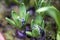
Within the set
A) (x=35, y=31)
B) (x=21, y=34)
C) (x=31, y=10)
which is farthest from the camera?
(x=31, y=10)

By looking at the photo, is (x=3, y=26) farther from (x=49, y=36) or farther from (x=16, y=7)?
(x=49, y=36)

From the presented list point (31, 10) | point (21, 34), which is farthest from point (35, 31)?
point (31, 10)

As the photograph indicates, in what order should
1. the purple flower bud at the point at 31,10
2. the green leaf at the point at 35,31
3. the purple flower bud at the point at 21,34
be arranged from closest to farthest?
the green leaf at the point at 35,31 → the purple flower bud at the point at 21,34 → the purple flower bud at the point at 31,10

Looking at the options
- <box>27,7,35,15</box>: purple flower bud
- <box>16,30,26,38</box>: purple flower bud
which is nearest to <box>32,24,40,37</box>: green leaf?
<box>16,30,26,38</box>: purple flower bud

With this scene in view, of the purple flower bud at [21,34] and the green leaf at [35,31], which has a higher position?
the green leaf at [35,31]

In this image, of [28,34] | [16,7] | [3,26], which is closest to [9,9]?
[16,7]

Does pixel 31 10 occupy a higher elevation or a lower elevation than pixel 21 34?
higher

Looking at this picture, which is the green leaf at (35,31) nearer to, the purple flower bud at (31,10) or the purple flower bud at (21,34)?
the purple flower bud at (21,34)

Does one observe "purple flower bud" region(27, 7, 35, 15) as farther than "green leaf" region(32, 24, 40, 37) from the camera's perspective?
Yes

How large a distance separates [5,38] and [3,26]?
10 centimetres

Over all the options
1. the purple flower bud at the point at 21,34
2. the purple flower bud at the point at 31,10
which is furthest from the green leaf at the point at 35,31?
the purple flower bud at the point at 31,10

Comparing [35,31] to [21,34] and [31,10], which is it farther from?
[31,10]

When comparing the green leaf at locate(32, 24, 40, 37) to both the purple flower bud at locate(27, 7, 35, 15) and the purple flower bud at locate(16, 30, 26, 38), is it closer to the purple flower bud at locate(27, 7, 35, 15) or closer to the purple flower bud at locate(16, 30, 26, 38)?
the purple flower bud at locate(16, 30, 26, 38)

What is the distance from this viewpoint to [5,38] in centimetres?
114
